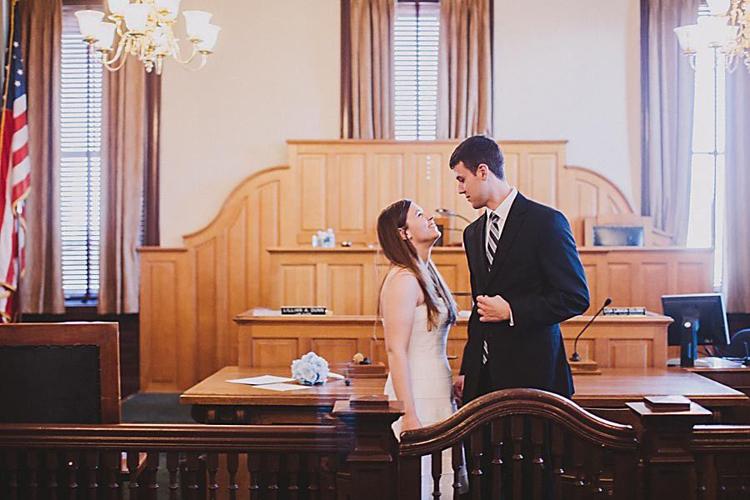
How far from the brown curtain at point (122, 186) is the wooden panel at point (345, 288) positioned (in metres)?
2.47

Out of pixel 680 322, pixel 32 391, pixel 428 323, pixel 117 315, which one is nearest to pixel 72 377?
pixel 32 391

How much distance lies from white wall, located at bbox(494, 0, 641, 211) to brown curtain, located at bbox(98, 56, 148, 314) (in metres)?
3.59

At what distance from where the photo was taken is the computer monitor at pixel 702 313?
20.1 ft

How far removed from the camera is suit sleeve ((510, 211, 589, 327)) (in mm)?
3039

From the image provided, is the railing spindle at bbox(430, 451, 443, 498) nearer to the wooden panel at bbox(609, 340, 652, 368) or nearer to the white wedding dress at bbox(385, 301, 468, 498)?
the white wedding dress at bbox(385, 301, 468, 498)

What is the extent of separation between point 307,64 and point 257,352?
14.0 ft

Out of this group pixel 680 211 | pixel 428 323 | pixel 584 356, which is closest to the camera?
pixel 428 323

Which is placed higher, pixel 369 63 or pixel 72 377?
pixel 369 63

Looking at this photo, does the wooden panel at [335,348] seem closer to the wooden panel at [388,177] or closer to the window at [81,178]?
the wooden panel at [388,177]

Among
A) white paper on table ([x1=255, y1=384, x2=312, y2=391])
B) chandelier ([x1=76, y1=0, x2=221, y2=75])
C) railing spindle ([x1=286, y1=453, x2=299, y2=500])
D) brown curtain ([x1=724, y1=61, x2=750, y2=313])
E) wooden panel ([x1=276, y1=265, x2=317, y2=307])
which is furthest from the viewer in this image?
brown curtain ([x1=724, y1=61, x2=750, y2=313])

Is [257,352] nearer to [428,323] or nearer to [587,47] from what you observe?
[428,323]

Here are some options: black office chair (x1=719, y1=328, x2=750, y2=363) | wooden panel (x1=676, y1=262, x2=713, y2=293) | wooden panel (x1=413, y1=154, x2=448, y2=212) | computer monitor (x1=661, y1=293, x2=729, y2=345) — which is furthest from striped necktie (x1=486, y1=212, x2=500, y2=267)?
wooden panel (x1=413, y1=154, x2=448, y2=212)

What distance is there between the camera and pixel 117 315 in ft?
30.0

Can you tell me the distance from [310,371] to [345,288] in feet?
9.63
